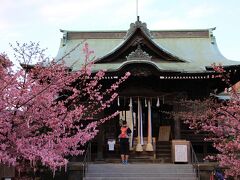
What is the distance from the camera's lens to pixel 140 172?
47.6 feet

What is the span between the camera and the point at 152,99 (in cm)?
1886

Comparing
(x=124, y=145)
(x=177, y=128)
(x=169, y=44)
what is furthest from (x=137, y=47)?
(x=124, y=145)

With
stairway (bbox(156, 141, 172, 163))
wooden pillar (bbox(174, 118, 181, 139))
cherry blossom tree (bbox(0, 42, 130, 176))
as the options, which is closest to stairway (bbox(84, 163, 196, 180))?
wooden pillar (bbox(174, 118, 181, 139))

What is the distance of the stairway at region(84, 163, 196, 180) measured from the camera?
1415 cm

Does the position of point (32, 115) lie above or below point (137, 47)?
below

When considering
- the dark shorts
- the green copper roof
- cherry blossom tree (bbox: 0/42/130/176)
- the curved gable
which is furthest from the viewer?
the green copper roof

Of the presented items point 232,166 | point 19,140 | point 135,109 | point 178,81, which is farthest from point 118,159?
point 19,140

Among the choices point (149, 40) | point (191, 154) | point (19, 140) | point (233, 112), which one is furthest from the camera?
point (149, 40)

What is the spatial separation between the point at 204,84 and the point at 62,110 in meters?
11.1

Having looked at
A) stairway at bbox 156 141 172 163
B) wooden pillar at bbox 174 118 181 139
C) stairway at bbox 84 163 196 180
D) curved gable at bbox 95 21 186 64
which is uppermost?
curved gable at bbox 95 21 186 64

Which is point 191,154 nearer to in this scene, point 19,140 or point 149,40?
point 149,40

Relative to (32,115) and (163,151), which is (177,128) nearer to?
(163,151)

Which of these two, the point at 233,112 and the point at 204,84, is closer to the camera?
the point at 233,112

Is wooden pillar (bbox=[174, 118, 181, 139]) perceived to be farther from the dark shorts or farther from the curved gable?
the curved gable
